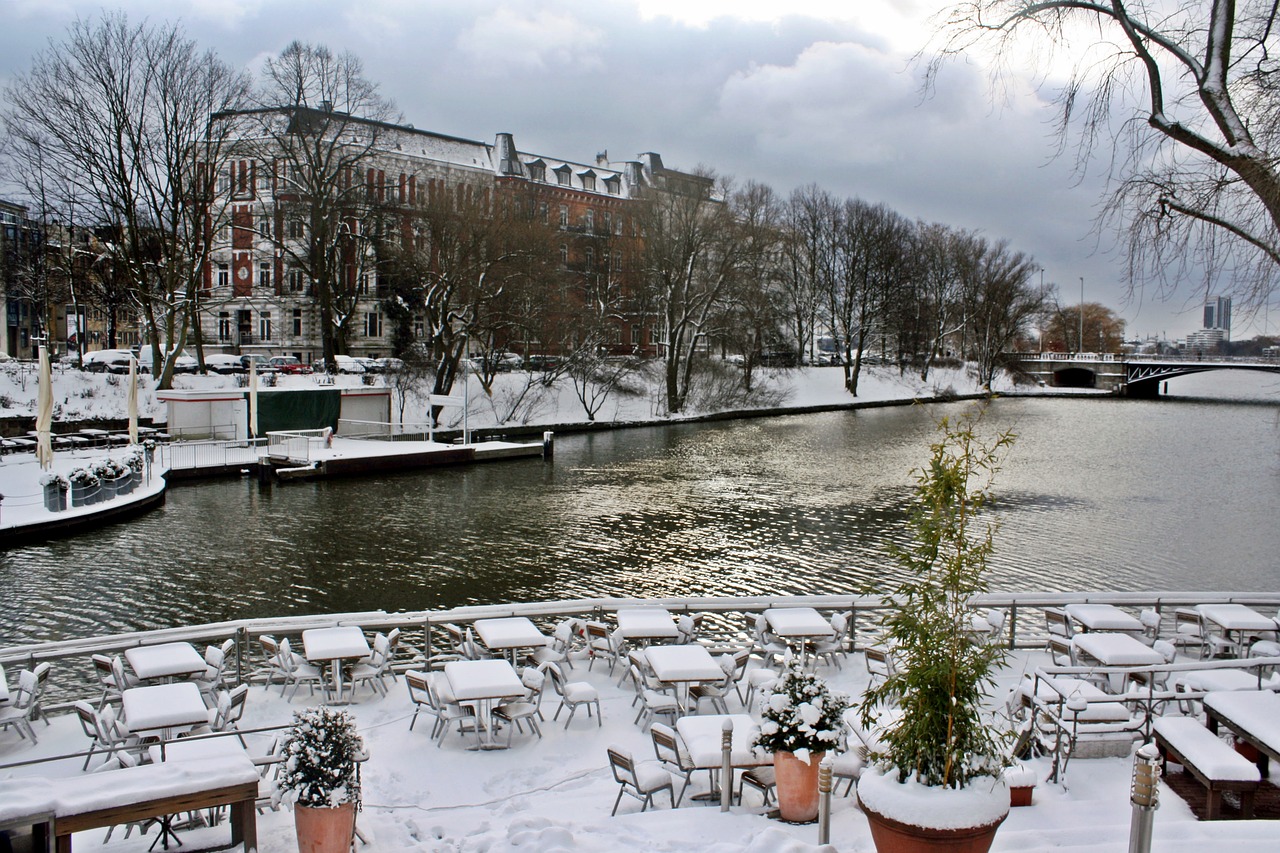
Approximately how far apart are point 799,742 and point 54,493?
24033mm

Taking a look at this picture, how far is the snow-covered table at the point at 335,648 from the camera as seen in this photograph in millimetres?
10680

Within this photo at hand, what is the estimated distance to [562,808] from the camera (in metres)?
7.96

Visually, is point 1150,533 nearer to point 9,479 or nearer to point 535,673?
point 535,673

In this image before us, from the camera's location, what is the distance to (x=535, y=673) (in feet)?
33.4

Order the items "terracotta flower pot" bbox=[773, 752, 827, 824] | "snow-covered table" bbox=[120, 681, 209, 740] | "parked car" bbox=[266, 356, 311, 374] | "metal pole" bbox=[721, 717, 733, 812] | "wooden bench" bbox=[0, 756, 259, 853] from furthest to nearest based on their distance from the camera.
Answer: "parked car" bbox=[266, 356, 311, 374]
"snow-covered table" bbox=[120, 681, 209, 740]
"metal pole" bbox=[721, 717, 733, 812]
"terracotta flower pot" bbox=[773, 752, 827, 824]
"wooden bench" bbox=[0, 756, 259, 853]

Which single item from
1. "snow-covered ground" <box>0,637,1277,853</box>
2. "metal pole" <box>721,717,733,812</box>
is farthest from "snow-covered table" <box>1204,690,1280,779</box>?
"metal pole" <box>721,717,733,812</box>

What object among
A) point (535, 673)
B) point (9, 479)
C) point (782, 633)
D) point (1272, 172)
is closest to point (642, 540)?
point (782, 633)

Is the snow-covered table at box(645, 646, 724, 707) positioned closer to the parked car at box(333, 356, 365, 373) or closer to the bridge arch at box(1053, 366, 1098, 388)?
the parked car at box(333, 356, 365, 373)

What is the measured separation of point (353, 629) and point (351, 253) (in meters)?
50.2

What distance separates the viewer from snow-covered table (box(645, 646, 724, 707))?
32.7 ft

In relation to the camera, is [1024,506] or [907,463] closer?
[1024,506]

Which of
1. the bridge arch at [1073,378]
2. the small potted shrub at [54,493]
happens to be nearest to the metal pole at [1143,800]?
the small potted shrub at [54,493]

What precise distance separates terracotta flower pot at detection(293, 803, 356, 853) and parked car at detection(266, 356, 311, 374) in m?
52.2

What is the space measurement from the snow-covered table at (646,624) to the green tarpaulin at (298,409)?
106 feet
